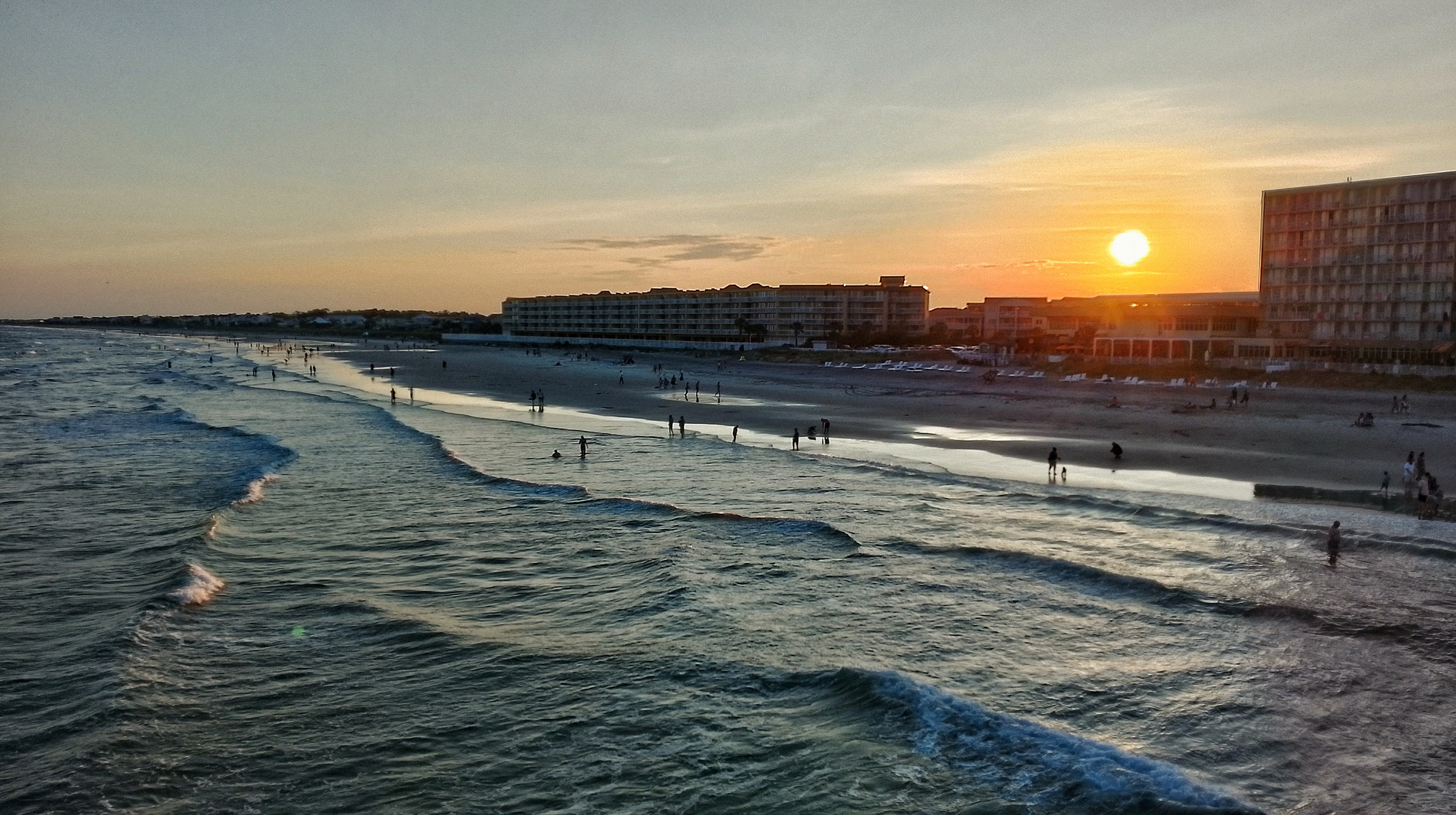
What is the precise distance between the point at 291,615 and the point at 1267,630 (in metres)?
15.9

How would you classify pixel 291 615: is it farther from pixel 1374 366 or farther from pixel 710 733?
pixel 1374 366

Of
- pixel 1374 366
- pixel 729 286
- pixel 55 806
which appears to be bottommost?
pixel 55 806

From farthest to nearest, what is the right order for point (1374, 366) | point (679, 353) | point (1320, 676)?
1. point (679, 353)
2. point (1374, 366)
3. point (1320, 676)

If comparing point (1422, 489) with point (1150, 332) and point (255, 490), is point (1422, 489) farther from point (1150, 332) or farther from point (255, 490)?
point (1150, 332)

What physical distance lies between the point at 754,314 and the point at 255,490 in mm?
118477

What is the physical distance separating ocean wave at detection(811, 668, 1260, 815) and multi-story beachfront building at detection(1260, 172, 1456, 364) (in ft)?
215

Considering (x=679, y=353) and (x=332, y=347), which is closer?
(x=679, y=353)

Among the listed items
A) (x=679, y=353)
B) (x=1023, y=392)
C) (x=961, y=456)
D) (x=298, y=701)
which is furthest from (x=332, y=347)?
(x=298, y=701)

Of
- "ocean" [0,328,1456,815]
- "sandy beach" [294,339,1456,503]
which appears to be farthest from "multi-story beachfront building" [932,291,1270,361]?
"ocean" [0,328,1456,815]

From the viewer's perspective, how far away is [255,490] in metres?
24.8

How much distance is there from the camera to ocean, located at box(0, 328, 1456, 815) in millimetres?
9914

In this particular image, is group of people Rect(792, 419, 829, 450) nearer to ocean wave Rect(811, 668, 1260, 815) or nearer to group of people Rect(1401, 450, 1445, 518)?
group of people Rect(1401, 450, 1445, 518)

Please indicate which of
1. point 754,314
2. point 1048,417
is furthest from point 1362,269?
point 754,314

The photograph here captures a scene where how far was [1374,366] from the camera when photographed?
183 feet
